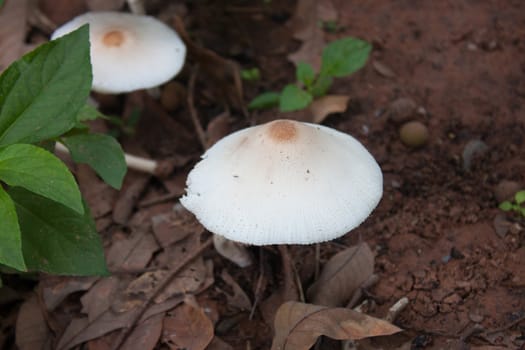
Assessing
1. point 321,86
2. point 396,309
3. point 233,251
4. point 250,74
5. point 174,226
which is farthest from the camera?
point 250,74

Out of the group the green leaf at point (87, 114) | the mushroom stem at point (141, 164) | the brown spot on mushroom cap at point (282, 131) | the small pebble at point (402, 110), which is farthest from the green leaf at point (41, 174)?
the small pebble at point (402, 110)

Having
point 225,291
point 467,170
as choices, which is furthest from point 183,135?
point 467,170

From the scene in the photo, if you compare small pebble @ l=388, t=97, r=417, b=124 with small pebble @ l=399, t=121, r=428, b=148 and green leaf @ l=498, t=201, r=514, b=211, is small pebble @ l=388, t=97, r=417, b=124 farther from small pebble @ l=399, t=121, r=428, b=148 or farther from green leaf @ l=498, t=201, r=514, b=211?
green leaf @ l=498, t=201, r=514, b=211

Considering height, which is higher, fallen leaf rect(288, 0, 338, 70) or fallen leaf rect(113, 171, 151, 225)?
fallen leaf rect(288, 0, 338, 70)

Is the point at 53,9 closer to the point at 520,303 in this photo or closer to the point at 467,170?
the point at 467,170

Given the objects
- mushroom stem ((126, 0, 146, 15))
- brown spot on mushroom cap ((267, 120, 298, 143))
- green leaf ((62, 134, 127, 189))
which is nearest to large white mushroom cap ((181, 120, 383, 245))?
brown spot on mushroom cap ((267, 120, 298, 143))

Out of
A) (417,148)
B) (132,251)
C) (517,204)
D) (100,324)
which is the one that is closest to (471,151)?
(417,148)

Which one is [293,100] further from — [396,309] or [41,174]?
[41,174]
